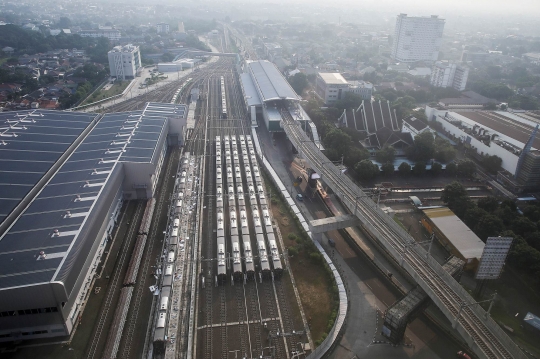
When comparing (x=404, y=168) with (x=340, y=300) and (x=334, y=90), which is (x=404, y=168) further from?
(x=334, y=90)

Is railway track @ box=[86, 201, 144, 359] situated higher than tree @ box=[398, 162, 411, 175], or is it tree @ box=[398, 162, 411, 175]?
tree @ box=[398, 162, 411, 175]

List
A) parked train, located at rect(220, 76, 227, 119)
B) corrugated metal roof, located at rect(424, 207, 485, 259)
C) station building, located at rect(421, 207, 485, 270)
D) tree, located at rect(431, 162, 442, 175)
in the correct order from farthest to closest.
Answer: parked train, located at rect(220, 76, 227, 119)
tree, located at rect(431, 162, 442, 175)
corrugated metal roof, located at rect(424, 207, 485, 259)
station building, located at rect(421, 207, 485, 270)

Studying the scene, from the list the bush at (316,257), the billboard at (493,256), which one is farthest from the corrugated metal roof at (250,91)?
the billboard at (493,256)

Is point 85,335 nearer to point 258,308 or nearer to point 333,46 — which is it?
point 258,308

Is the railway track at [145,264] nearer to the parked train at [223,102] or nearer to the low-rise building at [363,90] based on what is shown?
the parked train at [223,102]

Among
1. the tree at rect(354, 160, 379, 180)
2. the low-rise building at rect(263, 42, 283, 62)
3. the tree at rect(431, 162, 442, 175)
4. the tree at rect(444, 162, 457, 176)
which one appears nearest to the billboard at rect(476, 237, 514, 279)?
the tree at rect(354, 160, 379, 180)

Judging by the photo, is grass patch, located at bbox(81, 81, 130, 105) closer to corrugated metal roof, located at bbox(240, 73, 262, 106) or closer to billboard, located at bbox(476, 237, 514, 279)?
corrugated metal roof, located at bbox(240, 73, 262, 106)

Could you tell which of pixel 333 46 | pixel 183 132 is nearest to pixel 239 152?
pixel 183 132
